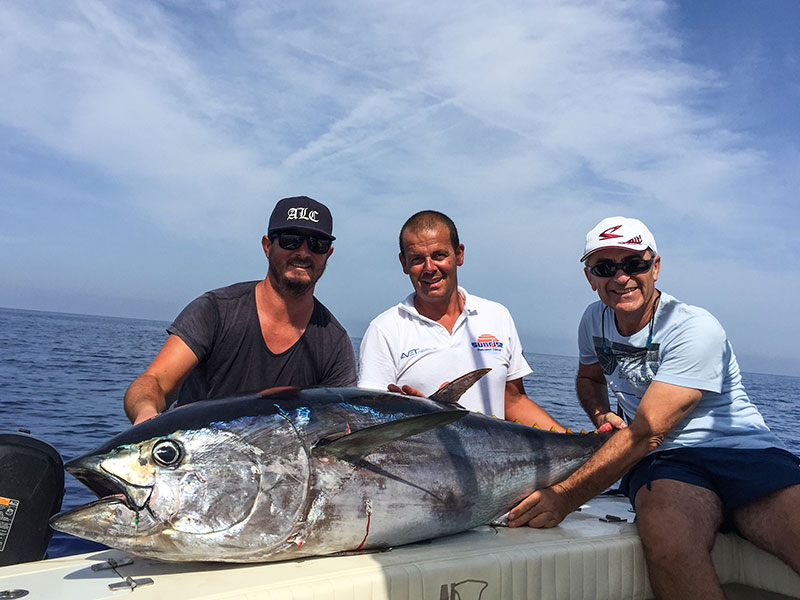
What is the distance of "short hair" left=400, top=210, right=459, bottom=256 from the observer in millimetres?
3430

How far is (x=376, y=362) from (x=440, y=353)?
36 cm

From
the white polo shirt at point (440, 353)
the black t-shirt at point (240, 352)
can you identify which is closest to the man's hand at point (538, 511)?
the white polo shirt at point (440, 353)

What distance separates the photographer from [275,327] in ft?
11.1

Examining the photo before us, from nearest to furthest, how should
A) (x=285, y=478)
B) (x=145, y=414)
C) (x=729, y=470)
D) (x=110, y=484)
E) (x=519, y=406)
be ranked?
(x=110, y=484), (x=285, y=478), (x=145, y=414), (x=729, y=470), (x=519, y=406)

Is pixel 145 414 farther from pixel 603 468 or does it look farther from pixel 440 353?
pixel 603 468

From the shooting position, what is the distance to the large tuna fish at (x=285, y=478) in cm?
171

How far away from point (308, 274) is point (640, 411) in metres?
1.83

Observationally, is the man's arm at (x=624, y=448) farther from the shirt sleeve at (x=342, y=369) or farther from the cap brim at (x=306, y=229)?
the cap brim at (x=306, y=229)

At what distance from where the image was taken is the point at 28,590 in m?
1.67

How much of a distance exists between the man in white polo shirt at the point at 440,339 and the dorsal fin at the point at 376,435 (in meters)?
1.29

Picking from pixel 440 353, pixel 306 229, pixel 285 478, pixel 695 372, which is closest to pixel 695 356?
pixel 695 372

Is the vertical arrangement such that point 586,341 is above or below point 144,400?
above

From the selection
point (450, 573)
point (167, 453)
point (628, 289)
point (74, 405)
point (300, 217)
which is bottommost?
point (74, 405)

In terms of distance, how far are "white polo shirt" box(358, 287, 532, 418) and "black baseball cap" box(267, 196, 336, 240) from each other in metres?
0.62
